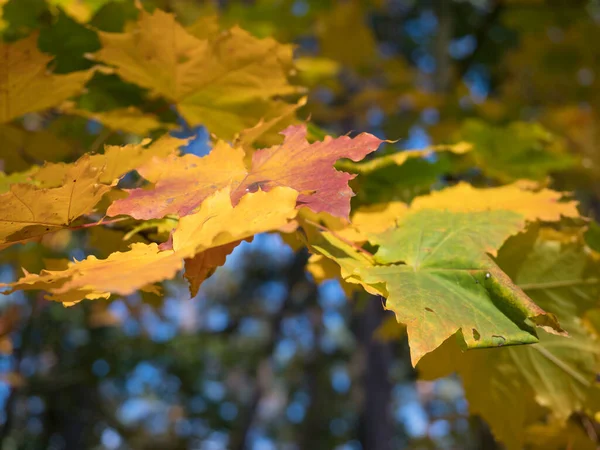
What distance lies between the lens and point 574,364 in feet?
2.26

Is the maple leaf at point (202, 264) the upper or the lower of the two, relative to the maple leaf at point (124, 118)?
upper

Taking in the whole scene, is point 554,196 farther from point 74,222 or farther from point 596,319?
point 74,222

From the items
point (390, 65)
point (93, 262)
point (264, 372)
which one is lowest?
point (264, 372)

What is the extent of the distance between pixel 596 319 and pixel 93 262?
2.38 feet

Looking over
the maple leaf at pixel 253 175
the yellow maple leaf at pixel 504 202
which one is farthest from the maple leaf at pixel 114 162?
the yellow maple leaf at pixel 504 202

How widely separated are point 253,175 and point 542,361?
53 cm

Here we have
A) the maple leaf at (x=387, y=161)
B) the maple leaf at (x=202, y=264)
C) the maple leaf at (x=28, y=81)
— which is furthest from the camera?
the maple leaf at (x=387, y=161)

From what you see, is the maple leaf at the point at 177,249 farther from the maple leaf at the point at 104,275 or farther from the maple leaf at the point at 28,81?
the maple leaf at the point at 28,81

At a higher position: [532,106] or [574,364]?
[574,364]

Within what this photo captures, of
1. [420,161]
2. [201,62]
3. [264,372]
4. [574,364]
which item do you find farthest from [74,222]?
[264,372]

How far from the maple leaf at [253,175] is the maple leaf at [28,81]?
0.28 meters

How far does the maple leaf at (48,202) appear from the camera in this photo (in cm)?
42

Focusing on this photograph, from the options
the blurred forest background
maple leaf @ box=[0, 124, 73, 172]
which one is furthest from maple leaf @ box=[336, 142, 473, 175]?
maple leaf @ box=[0, 124, 73, 172]

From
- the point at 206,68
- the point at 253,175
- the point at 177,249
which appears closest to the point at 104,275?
the point at 177,249
